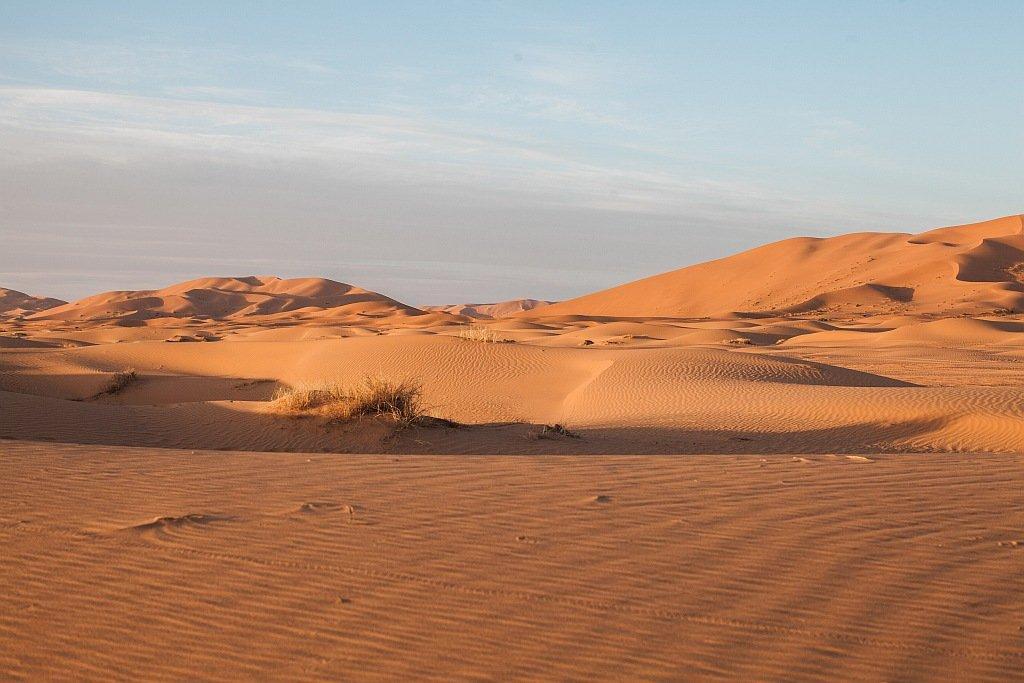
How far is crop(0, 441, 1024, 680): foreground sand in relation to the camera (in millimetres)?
3604

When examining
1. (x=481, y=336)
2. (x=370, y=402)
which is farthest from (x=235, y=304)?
(x=370, y=402)

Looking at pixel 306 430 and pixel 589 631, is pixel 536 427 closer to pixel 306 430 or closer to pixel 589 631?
pixel 306 430

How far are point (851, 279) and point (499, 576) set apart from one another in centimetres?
6671

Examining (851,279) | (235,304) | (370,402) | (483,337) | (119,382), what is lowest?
(119,382)

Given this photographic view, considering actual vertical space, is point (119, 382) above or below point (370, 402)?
below

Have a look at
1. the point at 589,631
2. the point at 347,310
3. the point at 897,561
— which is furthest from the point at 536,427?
the point at 347,310

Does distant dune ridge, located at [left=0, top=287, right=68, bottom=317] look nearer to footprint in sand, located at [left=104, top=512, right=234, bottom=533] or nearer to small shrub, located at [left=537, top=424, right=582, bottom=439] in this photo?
small shrub, located at [left=537, top=424, right=582, bottom=439]

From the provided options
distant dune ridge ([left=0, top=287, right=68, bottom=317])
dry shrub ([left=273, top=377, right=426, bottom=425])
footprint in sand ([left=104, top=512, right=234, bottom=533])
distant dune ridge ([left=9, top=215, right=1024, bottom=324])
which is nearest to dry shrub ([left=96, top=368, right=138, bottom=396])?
dry shrub ([left=273, top=377, right=426, bottom=425])

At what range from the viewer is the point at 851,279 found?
2616 inches

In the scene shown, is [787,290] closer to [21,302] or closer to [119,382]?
[119,382]

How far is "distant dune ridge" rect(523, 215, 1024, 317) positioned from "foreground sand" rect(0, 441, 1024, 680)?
48.9 metres

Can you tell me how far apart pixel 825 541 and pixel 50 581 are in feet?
12.9

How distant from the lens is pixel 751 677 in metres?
3.50

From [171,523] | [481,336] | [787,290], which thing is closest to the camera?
[171,523]
